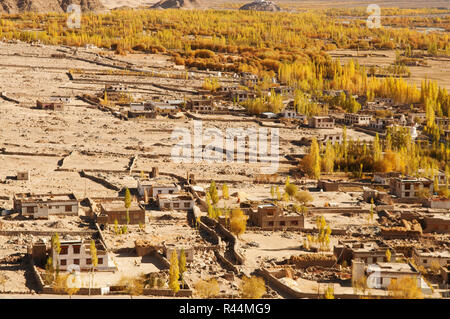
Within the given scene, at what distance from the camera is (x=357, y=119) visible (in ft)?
130

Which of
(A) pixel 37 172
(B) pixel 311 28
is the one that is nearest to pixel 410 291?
(A) pixel 37 172

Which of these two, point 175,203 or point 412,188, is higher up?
point 175,203

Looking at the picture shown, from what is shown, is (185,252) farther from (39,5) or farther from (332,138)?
(39,5)

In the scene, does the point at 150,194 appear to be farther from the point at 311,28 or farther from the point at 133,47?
the point at 311,28

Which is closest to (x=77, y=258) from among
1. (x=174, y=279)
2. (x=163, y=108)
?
(x=174, y=279)

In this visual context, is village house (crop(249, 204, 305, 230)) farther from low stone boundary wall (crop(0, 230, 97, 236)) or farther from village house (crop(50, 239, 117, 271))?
village house (crop(50, 239, 117, 271))

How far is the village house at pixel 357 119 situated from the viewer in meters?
39.6

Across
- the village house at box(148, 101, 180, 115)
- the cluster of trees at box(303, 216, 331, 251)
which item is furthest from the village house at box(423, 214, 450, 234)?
the village house at box(148, 101, 180, 115)

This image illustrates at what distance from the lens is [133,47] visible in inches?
2822

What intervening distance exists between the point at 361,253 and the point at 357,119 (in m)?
23.3

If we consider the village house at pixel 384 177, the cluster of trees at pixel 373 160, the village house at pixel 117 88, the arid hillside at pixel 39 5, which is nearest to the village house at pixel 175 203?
the cluster of trees at pixel 373 160

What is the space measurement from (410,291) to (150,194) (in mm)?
10524

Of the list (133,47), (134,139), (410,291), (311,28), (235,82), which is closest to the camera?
(410,291)
